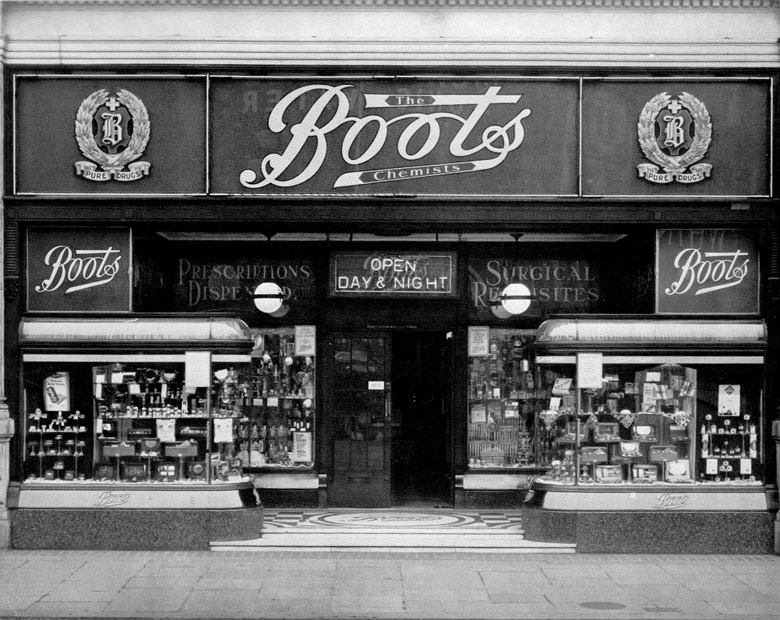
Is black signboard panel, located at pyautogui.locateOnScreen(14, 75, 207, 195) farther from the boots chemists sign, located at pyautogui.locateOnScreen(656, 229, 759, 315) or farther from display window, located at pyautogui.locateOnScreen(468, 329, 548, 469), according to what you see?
the boots chemists sign, located at pyautogui.locateOnScreen(656, 229, 759, 315)

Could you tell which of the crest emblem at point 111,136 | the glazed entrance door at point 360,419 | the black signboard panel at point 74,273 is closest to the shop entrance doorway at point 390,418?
the glazed entrance door at point 360,419

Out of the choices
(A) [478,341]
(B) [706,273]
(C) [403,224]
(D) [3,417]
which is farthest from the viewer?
(A) [478,341]

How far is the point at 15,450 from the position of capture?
12.2 meters

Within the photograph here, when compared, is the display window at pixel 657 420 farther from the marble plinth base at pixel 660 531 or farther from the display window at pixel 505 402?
the display window at pixel 505 402

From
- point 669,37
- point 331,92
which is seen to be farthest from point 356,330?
point 669,37

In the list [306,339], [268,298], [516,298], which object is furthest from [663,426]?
[268,298]

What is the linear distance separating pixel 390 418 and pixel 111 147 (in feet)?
17.0

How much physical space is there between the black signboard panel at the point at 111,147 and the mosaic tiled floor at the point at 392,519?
14.4ft

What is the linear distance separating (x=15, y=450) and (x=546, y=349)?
21.9ft

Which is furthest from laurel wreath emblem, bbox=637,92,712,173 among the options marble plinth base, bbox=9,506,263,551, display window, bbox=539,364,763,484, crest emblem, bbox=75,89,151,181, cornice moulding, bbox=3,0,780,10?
marble plinth base, bbox=9,506,263,551

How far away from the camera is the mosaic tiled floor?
41.3 ft

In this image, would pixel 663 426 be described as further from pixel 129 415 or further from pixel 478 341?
pixel 129 415

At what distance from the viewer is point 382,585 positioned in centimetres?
1030

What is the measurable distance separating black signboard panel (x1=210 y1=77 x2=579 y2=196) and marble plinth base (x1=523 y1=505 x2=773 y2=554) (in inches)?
159
